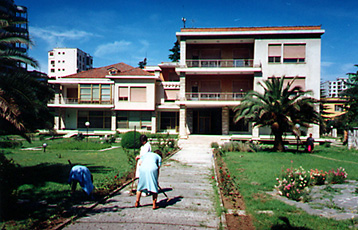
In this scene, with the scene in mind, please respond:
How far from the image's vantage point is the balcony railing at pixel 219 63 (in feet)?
92.6

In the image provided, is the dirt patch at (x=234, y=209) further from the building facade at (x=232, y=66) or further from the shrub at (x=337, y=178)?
the building facade at (x=232, y=66)

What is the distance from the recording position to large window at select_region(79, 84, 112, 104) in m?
33.0

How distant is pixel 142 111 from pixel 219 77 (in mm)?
9946

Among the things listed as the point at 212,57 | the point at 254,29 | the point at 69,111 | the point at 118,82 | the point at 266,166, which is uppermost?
the point at 254,29

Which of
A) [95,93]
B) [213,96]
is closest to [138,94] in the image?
[95,93]

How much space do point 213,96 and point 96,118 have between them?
14.9 meters

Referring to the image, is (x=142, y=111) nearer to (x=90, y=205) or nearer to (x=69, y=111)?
(x=69, y=111)

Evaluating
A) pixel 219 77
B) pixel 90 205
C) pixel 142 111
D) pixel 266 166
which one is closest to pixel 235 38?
pixel 219 77

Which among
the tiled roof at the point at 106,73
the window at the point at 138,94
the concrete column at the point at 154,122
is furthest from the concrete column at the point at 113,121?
the tiled roof at the point at 106,73

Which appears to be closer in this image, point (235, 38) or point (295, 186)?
point (295, 186)

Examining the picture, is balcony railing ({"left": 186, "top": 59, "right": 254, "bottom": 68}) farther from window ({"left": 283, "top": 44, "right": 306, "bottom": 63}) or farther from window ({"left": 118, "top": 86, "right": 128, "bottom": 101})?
window ({"left": 118, "top": 86, "right": 128, "bottom": 101})

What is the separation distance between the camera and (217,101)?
90.3 ft

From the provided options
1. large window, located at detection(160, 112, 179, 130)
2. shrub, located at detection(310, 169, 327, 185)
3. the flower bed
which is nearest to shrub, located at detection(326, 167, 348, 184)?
the flower bed

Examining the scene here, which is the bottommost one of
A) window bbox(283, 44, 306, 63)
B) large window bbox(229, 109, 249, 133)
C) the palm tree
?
large window bbox(229, 109, 249, 133)
